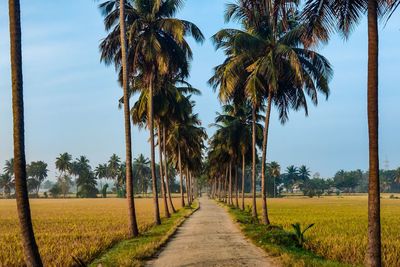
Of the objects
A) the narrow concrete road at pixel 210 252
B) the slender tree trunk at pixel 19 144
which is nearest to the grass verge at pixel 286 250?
the narrow concrete road at pixel 210 252

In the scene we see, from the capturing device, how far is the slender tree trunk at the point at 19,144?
357 inches

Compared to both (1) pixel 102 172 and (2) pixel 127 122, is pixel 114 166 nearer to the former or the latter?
(1) pixel 102 172

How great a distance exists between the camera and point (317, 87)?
23172mm

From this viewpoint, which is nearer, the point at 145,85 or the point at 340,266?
the point at 340,266

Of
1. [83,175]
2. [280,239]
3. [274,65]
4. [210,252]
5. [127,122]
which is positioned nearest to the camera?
[210,252]

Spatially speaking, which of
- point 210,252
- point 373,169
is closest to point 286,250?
point 210,252

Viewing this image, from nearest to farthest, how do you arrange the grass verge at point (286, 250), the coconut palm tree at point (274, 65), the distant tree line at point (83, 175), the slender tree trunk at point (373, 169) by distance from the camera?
the slender tree trunk at point (373, 169) < the grass verge at point (286, 250) < the coconut palm tree at point (274, 65) < the distant tree line at point (83, 175)

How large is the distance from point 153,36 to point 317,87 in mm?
8461

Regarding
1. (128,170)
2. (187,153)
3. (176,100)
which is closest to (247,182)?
(187,153)

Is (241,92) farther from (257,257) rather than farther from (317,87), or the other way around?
(257,257)

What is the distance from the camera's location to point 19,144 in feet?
30.2

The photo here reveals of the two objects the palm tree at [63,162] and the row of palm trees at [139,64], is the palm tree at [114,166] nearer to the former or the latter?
the palm tree at [63,162]

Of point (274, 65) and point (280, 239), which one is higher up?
Result: point (274, 65)

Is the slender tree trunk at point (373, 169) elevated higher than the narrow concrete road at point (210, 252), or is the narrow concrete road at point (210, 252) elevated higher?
the slender tree trunk at point (373, 169)
